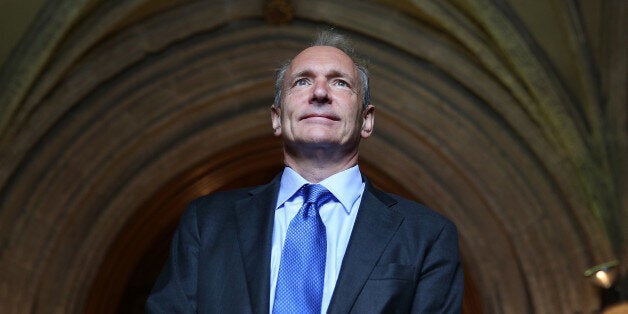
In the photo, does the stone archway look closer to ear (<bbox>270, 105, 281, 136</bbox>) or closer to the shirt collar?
ear (<bbox>270, 105, 281, 136</bbox>)

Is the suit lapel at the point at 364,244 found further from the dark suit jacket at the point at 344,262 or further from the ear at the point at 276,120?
the ear at the point at 276,120

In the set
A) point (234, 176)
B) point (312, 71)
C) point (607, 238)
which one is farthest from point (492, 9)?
point (312, 71)

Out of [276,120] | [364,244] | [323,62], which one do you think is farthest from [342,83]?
[364,244]

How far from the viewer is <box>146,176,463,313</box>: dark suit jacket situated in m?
2.18

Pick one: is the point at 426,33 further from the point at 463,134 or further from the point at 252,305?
the point at 252,305

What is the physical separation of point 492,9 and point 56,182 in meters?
3.07

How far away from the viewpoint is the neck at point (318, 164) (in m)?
2.36

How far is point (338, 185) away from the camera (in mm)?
2342

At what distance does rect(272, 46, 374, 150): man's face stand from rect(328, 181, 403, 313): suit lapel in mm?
140

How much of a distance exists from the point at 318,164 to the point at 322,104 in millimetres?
130

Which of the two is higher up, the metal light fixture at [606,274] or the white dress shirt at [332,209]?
the metal light fixture at [606,274]

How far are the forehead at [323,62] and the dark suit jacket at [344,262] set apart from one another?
28 centimetres

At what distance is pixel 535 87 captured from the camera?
7.05 m

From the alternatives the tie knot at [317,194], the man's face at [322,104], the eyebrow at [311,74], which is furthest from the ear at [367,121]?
the tie knot at [317,194]
